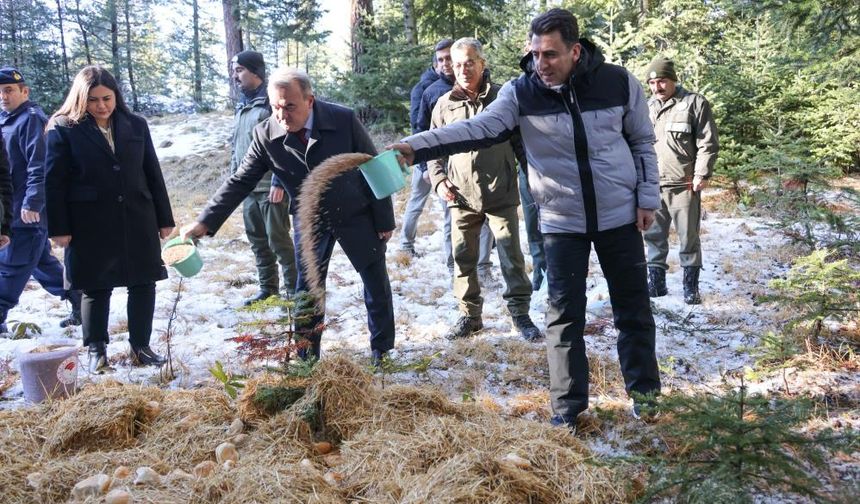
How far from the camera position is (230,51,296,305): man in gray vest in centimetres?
551

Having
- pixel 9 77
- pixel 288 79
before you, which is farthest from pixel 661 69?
pixel 9 77

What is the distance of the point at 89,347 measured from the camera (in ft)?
14.3

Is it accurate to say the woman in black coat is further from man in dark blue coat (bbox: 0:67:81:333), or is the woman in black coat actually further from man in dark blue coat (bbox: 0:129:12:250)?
man in dark blue coat (bbox: 0:67:81:333)

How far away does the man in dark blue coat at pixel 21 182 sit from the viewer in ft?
15.9

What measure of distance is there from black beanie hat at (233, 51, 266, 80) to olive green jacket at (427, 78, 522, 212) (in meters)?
1.93

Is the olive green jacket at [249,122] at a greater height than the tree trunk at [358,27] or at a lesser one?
lesser

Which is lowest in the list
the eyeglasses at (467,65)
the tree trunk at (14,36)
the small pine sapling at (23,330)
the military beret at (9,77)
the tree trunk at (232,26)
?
the small pine sapling at (23,330)

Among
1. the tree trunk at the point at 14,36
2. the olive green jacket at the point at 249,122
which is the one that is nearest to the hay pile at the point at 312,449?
the olive green jacket at the point at 249,122

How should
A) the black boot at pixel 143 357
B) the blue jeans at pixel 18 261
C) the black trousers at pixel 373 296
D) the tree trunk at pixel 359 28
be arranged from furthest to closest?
the tree trunk at pixel 359 28 < the blue jeans at pixel 18 261 < the black boot at pixel 143 357 < the black trousers at pixel 373 296

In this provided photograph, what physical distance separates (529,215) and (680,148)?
1526mm

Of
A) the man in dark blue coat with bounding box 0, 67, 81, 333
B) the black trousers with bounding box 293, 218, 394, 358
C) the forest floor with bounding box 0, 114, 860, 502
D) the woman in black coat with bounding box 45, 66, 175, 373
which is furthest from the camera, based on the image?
the man in dark blue coat with bounding box 0, 67, 81, 333

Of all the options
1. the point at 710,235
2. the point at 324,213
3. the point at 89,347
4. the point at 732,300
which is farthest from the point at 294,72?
the point at 710,235

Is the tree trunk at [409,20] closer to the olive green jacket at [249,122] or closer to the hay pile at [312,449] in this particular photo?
the olive green jacket at [249,122]

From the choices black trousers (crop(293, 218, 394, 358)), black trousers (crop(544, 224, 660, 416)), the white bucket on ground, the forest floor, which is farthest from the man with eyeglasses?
the white bucket on ground
